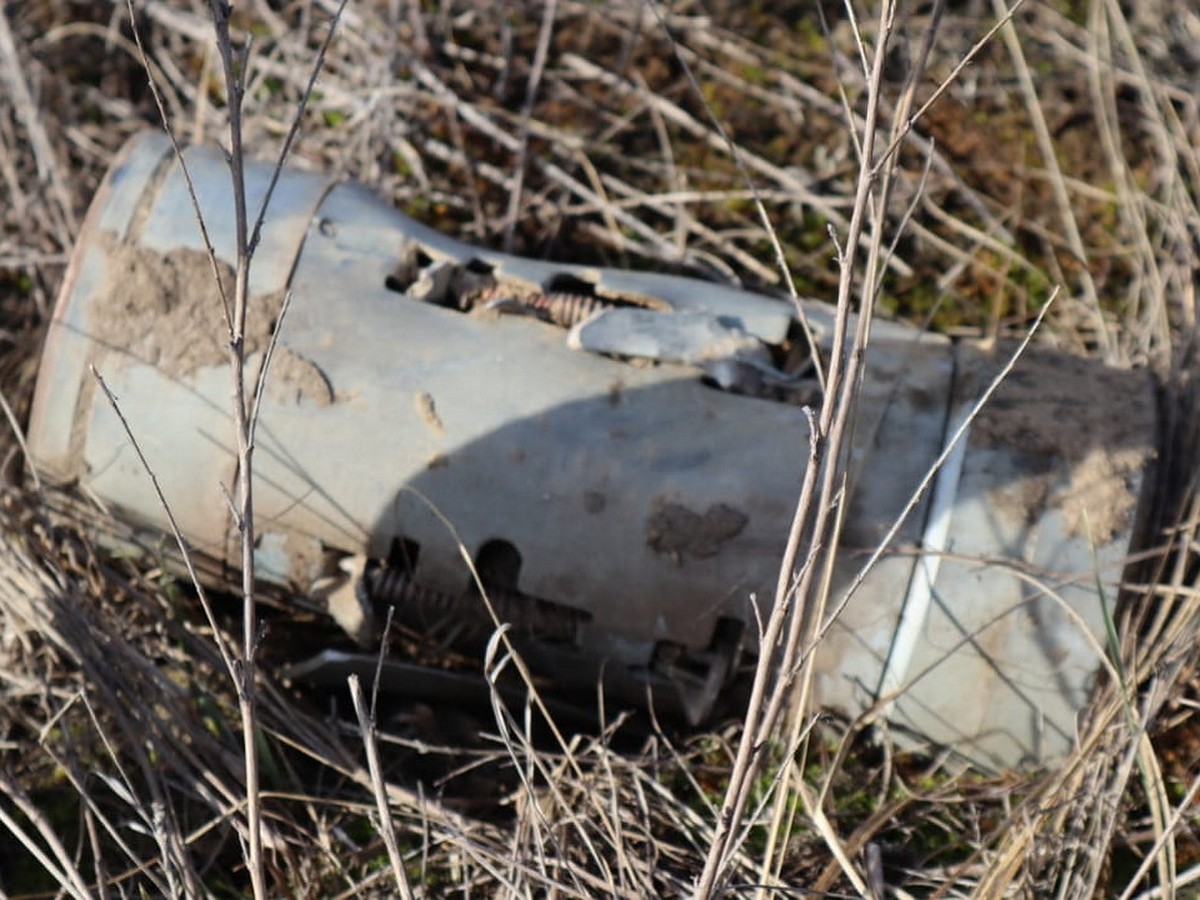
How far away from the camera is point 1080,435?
1.90 m

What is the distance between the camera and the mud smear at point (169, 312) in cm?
191

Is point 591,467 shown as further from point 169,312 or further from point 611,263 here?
point 611,263

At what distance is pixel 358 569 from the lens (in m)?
1.94

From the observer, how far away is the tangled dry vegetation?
71.4 inches

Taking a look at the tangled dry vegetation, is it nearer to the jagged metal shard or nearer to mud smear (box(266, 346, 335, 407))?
the jagged metal shard

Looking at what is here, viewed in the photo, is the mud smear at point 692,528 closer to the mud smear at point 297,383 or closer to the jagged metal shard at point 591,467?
the jagged metal shard at point 591,467

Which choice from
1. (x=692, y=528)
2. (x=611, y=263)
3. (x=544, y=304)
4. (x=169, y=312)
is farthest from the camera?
(x=611, y=263)

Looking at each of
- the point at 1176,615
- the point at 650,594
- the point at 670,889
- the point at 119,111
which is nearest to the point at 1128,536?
the point at 1176,615

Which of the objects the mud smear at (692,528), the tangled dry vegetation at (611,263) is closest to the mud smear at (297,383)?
the tangled dry vegetation at (611,263)

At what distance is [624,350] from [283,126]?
1.28 meters

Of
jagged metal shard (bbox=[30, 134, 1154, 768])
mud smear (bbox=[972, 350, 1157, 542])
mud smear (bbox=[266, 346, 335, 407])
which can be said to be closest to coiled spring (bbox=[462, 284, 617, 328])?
jagged metal shard (bbox=[30, 134, 1154, 768])

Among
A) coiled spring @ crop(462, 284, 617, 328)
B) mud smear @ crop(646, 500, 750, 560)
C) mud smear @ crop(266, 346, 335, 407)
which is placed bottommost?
mud smear @ crop(646, 500, 750, 560)

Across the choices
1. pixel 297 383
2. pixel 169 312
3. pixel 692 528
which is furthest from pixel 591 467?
pixel 169 312

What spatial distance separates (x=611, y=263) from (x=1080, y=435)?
113 cm
